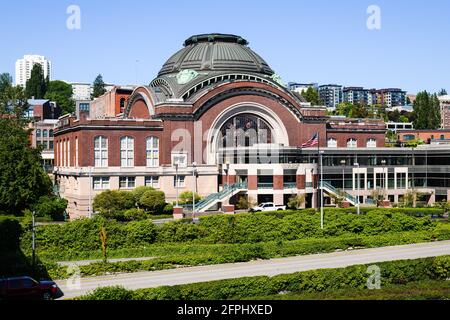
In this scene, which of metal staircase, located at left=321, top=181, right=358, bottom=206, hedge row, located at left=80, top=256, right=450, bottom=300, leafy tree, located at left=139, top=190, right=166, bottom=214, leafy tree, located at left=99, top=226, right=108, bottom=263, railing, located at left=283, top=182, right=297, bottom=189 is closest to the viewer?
hedge row, located at left=80, top=256, right=450, bottom=300

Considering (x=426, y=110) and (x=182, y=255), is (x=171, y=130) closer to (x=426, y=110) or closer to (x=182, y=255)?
(x=182, y=255)

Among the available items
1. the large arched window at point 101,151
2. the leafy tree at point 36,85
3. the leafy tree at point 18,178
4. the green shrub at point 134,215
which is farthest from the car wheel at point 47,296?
the leafy tree at point 36,85

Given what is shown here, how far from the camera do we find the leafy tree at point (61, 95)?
163 meters

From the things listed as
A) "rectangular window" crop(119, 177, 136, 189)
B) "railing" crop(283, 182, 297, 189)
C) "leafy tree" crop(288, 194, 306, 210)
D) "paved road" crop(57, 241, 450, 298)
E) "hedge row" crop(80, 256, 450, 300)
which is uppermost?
"rectangular window" crop(119, 177, 136, 189)

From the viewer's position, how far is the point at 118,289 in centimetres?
2758

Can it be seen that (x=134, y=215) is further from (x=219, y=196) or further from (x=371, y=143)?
(x=371, y=143)

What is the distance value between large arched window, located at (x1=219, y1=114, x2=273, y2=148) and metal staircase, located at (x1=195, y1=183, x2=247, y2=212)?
8.92 m

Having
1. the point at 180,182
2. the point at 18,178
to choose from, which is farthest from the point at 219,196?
the point at 18,178

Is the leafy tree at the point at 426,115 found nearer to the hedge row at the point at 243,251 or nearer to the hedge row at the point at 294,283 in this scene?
the hedge row at the point at 243,251

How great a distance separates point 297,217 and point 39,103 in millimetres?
94094

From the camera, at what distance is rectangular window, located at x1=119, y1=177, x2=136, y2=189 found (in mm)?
73312

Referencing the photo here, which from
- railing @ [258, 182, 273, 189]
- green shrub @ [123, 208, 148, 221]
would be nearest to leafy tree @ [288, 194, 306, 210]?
railing @ [258, 182, 273, 189]

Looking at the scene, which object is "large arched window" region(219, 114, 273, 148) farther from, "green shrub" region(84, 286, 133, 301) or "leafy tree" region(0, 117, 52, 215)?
"green shrub" region(84, 286, 133, 301)

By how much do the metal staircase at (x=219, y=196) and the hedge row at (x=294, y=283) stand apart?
3536cm
